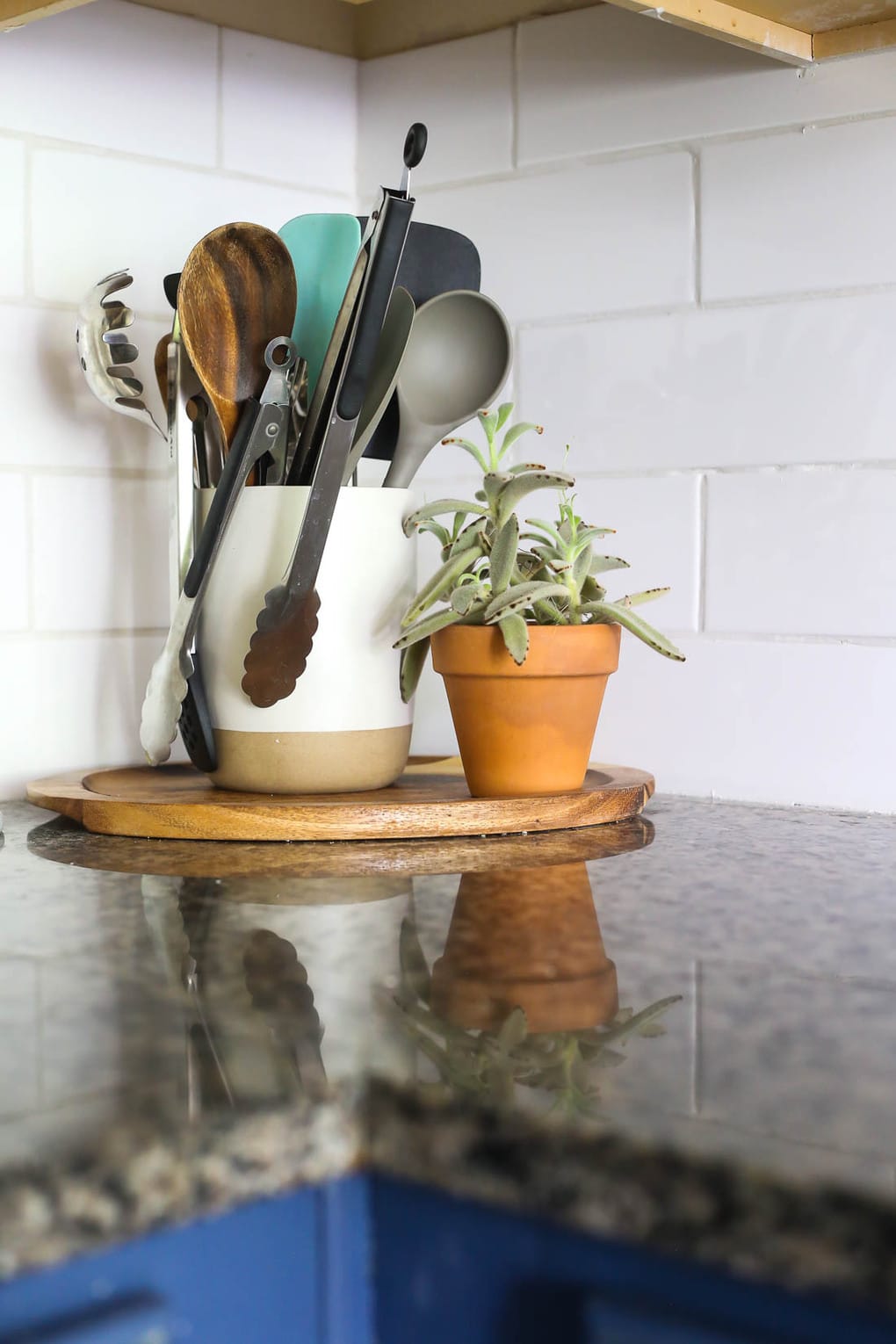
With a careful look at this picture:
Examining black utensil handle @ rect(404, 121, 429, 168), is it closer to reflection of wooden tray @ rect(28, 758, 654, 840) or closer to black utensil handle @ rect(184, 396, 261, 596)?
black utensil handle @ rect(184, 396, 261, 596)

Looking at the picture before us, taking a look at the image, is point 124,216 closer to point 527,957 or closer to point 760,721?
point 760,721

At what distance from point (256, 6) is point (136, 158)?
0.19 metres

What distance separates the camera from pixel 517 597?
89cm

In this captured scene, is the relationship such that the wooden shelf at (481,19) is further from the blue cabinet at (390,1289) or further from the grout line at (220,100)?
the blue cabinet at (390,1289)

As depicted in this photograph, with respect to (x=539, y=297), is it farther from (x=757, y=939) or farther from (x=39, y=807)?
(x=757, y=939)

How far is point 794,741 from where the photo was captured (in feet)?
3.46

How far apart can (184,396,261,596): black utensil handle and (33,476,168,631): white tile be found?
0.22 metres

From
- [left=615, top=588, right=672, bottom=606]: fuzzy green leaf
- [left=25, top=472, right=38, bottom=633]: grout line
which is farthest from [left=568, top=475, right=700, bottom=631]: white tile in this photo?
[left=25, top=472, right=38, bottom=633]: grout line

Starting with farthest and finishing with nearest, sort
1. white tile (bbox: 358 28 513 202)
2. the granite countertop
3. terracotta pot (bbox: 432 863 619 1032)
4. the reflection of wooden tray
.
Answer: white tile (bbox: 358 28 513 202) → the reflection of wooden tray → terracotta pot (bbox: 432 863 619 1032) → the granite countertop

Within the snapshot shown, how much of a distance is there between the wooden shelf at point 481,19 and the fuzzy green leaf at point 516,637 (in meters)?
0.40

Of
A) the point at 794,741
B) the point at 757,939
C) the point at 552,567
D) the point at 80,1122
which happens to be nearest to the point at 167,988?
the point at 80,1122

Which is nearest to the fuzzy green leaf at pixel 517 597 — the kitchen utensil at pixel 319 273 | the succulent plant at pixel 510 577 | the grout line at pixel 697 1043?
the succulent plant at pixel 510 577

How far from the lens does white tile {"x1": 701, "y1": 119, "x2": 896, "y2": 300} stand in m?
1.00

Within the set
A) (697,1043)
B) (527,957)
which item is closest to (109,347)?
(527,957)
